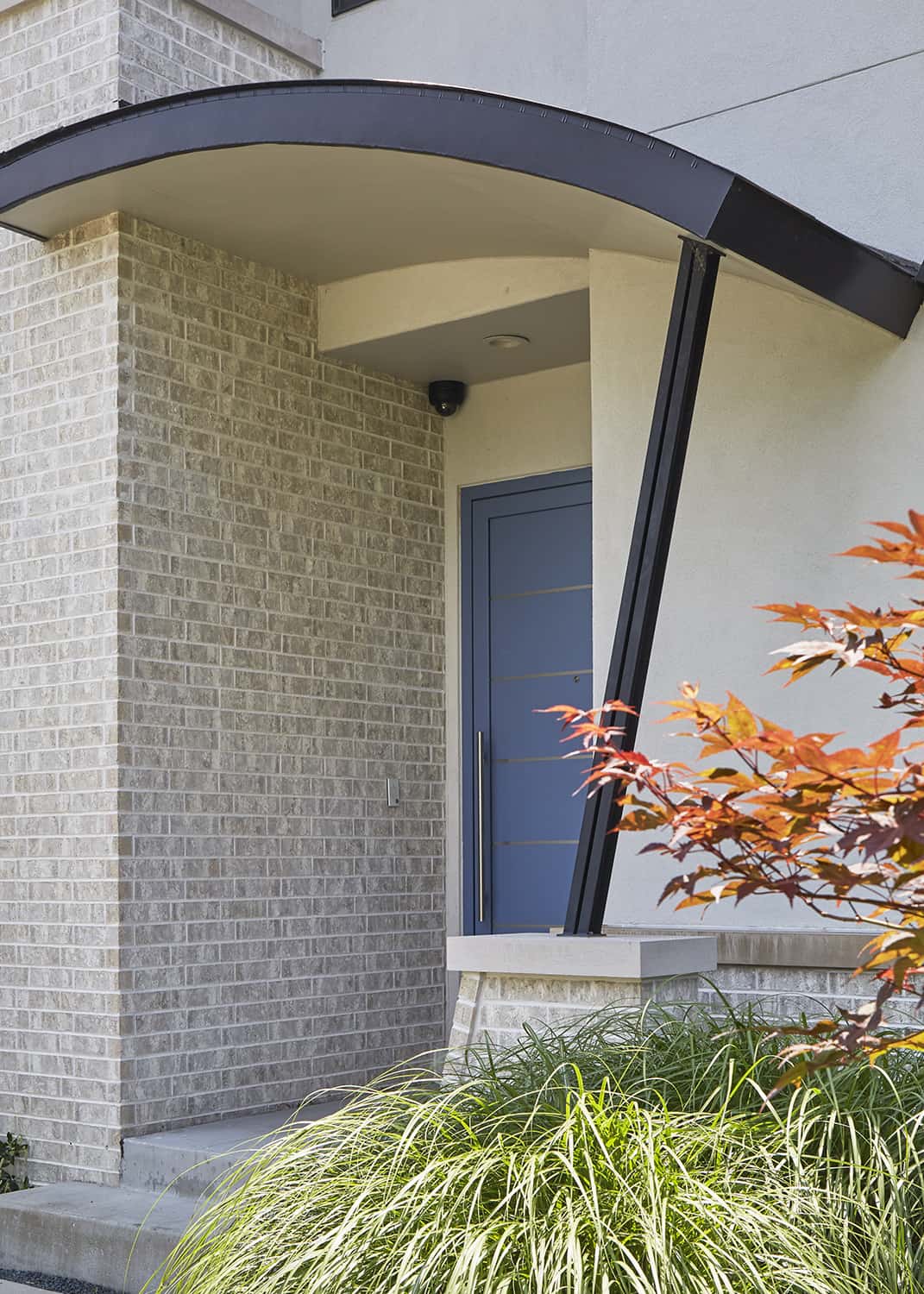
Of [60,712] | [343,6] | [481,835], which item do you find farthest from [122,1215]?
[343,6]

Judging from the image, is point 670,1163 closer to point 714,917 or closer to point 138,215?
point 714,917

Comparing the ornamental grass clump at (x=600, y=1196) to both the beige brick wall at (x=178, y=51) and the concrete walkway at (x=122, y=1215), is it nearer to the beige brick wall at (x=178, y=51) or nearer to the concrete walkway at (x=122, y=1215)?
the concrete walkway at (x=122, y=1215)

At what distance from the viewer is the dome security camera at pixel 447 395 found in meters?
7.11

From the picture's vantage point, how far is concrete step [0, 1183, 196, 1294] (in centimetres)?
467

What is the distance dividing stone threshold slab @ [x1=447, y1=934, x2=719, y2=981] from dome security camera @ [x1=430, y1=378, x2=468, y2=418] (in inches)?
131

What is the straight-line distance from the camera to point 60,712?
5668mm

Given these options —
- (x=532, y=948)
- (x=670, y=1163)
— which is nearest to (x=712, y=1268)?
(x=670, y=1163)

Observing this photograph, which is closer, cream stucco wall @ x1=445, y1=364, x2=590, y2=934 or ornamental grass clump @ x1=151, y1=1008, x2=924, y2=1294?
ornamental grass clump @ x1=151, y1=1008, x2=924, y2=1294

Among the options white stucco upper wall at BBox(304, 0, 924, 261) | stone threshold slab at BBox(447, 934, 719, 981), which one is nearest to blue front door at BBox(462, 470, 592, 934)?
white stucco upper wall at BBox(304, 0, 924, 261)

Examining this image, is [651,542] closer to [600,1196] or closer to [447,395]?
[600,1196]

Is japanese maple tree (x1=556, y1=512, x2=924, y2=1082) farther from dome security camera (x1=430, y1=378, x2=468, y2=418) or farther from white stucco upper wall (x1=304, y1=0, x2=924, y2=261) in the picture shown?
dome security camera (x1=430, y1=378, x2=468, y2=418)

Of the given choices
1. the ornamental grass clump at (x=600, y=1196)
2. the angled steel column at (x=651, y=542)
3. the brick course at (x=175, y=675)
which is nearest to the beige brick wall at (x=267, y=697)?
the brick course at (x=175, y=675)

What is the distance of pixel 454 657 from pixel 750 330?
246cm

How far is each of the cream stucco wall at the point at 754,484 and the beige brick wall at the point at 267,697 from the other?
1483 millimetres
